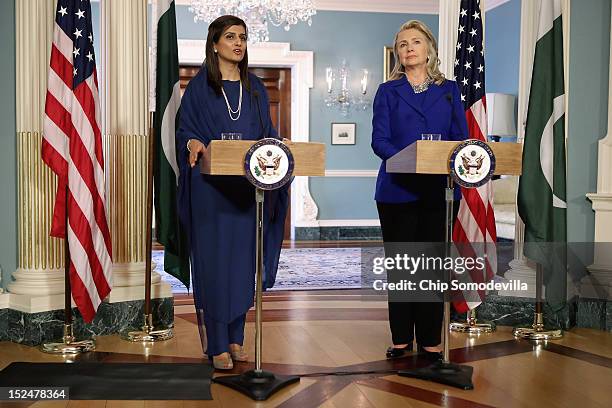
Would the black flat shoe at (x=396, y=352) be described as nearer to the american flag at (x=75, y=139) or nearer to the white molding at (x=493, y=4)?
the american flag at (x=75, y=139)

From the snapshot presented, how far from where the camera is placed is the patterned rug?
687cm

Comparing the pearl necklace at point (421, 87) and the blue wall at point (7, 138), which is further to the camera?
the blue wall at point (7, 138)

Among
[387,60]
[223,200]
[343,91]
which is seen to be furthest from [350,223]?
[223,200]

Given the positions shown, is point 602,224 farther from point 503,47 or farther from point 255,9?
point 503,47

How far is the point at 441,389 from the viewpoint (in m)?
3.40

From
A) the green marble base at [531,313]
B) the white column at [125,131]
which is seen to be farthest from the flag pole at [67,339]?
the green marble base at [531,313]

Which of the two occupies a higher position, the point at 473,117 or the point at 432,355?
the point at 473,117

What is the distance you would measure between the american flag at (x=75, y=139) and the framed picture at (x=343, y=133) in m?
6.94

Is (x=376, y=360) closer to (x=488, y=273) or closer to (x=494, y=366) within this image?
(x=494, y=366)

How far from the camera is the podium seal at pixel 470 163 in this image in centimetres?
324

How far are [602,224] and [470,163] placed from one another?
231 centimetres

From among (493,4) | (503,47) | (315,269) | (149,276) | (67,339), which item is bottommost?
(315,269)

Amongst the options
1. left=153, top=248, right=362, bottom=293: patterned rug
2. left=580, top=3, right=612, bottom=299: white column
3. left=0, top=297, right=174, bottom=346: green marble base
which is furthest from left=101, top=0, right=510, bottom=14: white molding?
left=0, top=297, right=174, bottom=346: green marble base

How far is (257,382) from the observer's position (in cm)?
333
